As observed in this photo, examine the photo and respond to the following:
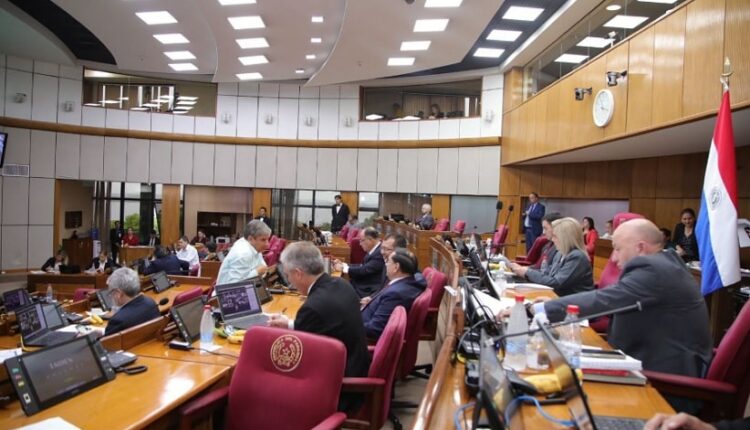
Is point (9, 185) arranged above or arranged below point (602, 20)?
below

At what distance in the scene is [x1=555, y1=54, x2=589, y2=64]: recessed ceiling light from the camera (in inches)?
325

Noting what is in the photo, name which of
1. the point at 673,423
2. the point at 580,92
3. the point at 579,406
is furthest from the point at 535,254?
the point at 579,406

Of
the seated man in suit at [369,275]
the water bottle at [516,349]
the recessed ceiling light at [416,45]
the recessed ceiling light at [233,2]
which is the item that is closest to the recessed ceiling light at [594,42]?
the recessed ceiling light at [416,45]

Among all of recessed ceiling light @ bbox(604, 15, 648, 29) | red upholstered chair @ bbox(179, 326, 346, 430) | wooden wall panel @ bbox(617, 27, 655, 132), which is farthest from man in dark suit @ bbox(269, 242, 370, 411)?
recessed ceiling light @ bbox(604, 15, 648, 29)

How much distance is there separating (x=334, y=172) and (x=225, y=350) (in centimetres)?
1136

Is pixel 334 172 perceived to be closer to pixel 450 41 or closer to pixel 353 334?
pixel 450 41

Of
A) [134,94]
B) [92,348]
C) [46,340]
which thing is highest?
[134,94]

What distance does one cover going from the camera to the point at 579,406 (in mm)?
1270

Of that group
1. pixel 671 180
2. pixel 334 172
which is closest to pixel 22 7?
pixel 334 172

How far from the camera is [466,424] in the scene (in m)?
1.47

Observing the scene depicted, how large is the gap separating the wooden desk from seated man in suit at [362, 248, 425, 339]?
123 cm

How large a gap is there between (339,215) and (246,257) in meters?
8.45

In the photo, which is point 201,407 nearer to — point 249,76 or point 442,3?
point 442,3

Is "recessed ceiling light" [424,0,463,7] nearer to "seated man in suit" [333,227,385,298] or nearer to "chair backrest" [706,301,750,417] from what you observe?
"seated man in suit" [333,227,385,298]
